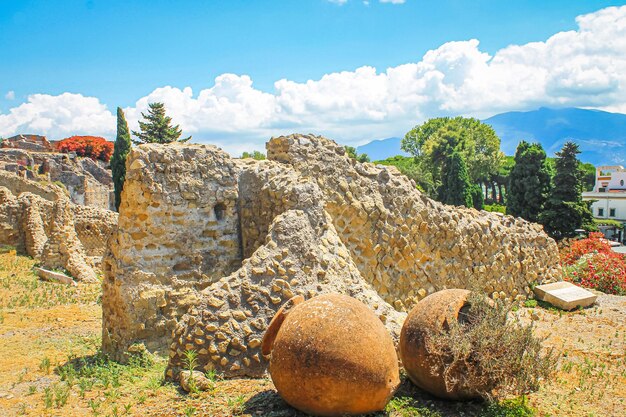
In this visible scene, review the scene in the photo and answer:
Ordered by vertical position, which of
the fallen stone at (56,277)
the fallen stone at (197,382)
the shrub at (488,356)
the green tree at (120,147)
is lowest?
the fallen stone at (56,277)

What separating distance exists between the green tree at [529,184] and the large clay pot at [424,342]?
2162cm

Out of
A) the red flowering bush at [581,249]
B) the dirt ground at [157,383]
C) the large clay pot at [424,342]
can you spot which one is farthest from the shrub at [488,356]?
the red flowering bush at [581,249]

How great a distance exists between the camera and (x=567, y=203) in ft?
78.9

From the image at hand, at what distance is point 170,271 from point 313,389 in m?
3.87

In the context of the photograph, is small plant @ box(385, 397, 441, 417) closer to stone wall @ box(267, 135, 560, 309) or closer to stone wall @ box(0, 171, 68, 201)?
stone wall @ box(267, 135, 560, 309)

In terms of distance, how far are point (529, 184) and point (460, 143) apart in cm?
2728

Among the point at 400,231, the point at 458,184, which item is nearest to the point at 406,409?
the point at 400,231

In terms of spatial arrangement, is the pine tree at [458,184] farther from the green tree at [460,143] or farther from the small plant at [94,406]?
the small plant at [94,406]

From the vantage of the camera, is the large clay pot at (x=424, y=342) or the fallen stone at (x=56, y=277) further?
the fallen stone at (x=56, y=277)

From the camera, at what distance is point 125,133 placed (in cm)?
4066

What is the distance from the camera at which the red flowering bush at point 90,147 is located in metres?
60.9

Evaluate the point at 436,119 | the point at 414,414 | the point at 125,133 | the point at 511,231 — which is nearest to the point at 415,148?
the point at 436,119

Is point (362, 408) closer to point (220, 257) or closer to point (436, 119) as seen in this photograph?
point (220, 257)

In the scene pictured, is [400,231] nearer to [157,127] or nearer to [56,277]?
[56,277]
